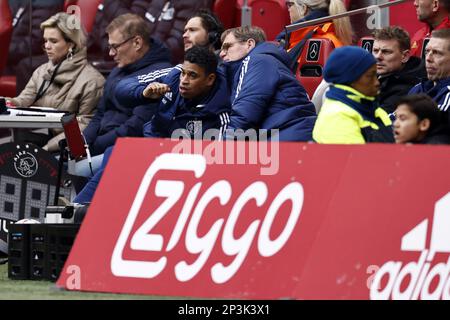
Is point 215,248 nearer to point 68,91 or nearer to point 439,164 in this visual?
point 439,164

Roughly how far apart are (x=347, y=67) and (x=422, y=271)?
1.52 metres

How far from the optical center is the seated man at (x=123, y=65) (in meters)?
11.8

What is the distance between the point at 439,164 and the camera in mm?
7793

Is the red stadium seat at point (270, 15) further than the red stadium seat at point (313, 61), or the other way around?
the red stadium seat at point (270, 15)

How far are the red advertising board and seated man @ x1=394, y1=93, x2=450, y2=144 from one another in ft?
2.90

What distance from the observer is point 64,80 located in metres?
12.8

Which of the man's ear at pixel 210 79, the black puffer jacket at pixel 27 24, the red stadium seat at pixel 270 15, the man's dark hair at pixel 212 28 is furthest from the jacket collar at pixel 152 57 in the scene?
the black puffer jacket at pixel 27 24

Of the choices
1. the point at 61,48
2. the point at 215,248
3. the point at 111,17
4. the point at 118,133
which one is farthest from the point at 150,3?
the point at 215,248

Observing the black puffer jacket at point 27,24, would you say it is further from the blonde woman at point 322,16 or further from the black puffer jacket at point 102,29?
the blonde woman at point 322,16

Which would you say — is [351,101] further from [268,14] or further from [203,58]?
[268,14]

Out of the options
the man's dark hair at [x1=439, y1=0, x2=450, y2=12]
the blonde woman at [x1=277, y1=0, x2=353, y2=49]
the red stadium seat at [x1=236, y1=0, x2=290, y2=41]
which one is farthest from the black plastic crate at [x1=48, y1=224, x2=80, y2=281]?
the red stadium seat at [x1=236, y1=0, x2=290, y2=41]

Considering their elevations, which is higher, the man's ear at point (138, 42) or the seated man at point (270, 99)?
the man's ear at point (138, 42)

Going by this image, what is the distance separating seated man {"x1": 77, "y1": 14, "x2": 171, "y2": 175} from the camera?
11781 millimetres

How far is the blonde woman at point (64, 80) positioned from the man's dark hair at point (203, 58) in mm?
2139
